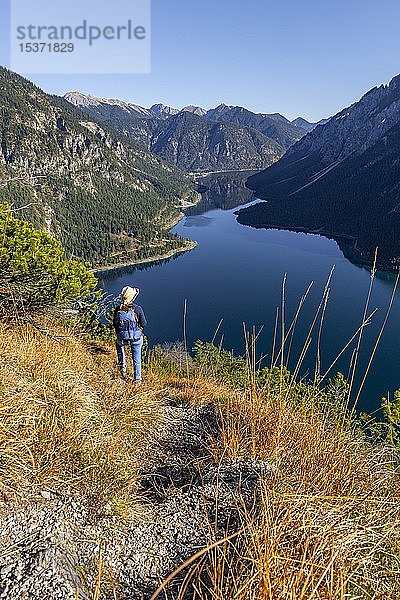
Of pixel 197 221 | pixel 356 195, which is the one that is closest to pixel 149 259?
pixel 197 221

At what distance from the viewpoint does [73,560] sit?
2.15 metres

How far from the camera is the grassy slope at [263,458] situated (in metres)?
1.83

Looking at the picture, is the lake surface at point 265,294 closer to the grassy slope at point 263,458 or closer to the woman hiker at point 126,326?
the woman hiker at point 126,326

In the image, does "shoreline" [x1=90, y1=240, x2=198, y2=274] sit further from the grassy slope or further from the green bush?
the grassy slope

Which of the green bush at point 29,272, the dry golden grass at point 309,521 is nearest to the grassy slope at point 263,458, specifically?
the dry golden grass at point 309,521

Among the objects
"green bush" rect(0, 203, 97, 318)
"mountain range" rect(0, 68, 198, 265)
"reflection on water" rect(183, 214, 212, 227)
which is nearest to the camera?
"green bush" rect(0, 203, 97, 318)

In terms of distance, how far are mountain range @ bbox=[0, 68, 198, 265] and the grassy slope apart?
3857 inches

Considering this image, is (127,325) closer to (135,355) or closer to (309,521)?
(135,355)

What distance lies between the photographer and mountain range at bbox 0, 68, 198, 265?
4370 inches

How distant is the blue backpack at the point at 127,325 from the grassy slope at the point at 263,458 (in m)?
1.19

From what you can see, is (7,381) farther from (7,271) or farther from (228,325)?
(228,325)

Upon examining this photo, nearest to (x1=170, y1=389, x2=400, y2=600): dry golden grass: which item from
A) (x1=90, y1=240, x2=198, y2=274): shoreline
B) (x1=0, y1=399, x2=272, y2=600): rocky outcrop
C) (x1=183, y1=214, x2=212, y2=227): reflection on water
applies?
(x1=0, y1=399, x2=272, y2=600): rocky outcrop

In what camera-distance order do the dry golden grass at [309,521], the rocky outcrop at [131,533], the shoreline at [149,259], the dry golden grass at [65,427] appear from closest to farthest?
the dry golden grass at [309,521]
the rocky outcrop at [131,533]
the dry golden grass at [65,427]
the shoreline at [149,259]

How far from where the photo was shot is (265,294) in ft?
233
